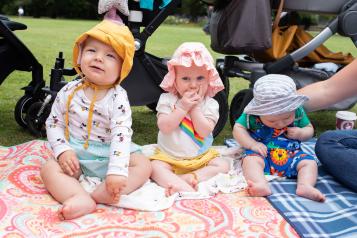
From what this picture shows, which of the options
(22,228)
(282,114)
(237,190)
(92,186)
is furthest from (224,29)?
(22,228)

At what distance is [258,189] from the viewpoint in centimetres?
194

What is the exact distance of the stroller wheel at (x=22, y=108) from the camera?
2797mm

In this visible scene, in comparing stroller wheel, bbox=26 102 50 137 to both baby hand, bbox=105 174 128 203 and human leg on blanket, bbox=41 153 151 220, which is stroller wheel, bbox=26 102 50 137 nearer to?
human leg on blanket, bbox=41 153 151 220

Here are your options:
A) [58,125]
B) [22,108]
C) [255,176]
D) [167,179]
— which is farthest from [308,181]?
[22,108]

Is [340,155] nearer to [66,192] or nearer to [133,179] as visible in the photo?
[133,179]

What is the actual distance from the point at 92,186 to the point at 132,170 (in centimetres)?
17

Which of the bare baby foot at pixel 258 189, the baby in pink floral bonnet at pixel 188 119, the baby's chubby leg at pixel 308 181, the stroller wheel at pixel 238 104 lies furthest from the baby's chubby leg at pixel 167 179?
the stroller wheel at pixel 238 104

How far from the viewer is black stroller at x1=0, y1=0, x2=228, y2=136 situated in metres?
2.54

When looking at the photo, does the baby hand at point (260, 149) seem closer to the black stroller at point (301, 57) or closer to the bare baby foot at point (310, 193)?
the bare baby foot at point (310, 193)

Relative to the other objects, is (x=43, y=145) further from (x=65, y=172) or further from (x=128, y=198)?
(x=128, y=198)

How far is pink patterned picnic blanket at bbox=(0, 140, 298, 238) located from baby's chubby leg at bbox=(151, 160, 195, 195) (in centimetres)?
9

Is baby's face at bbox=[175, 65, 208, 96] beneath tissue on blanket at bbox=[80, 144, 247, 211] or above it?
above

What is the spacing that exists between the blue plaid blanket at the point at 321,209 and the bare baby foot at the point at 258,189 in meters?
0.03

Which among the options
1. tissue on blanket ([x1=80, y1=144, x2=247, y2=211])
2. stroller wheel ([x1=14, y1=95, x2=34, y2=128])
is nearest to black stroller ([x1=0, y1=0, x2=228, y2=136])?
stroller wheel ([x1=14, y1=95, x2=34, y2=128])
